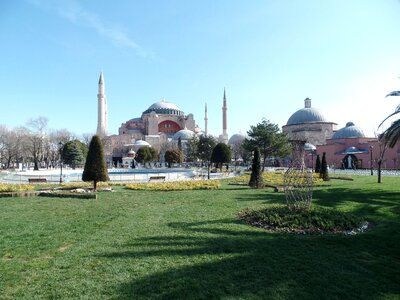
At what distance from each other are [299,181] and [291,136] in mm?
52109

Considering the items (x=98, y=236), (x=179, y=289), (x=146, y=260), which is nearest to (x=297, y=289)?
(x=179, y=289)

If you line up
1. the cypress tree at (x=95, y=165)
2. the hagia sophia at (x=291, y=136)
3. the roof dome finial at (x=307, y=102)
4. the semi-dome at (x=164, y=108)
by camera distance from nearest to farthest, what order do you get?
the cypress tree at (x=95, y=165) → the hagia sophia at (x=291, y=136) → the roof dome finial at (x=307, y=102) → the semi-dome at (x=164, y=108)

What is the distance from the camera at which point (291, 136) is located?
57.5m

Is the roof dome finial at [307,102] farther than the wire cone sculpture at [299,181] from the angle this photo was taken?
Yes

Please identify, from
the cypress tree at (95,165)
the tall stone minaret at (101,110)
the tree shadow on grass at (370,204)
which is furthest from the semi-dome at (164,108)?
the tree shadow on grass at (370,204)

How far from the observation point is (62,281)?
12.7 feet

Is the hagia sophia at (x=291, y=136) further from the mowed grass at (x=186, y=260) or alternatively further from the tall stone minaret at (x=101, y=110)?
the mowed grass at (x=186, y=260)

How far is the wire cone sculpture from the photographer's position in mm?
7742

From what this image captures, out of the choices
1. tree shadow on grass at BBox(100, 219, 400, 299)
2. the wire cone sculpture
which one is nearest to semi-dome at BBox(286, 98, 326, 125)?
the wire cone sculpture

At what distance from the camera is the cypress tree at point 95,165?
568 inches

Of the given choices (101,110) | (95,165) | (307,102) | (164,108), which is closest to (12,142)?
(101,110)

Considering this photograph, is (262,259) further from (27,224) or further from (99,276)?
(27,224)

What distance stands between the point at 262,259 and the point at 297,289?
102 centimetres

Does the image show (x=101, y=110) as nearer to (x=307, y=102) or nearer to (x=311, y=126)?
(x=311, y=126)
